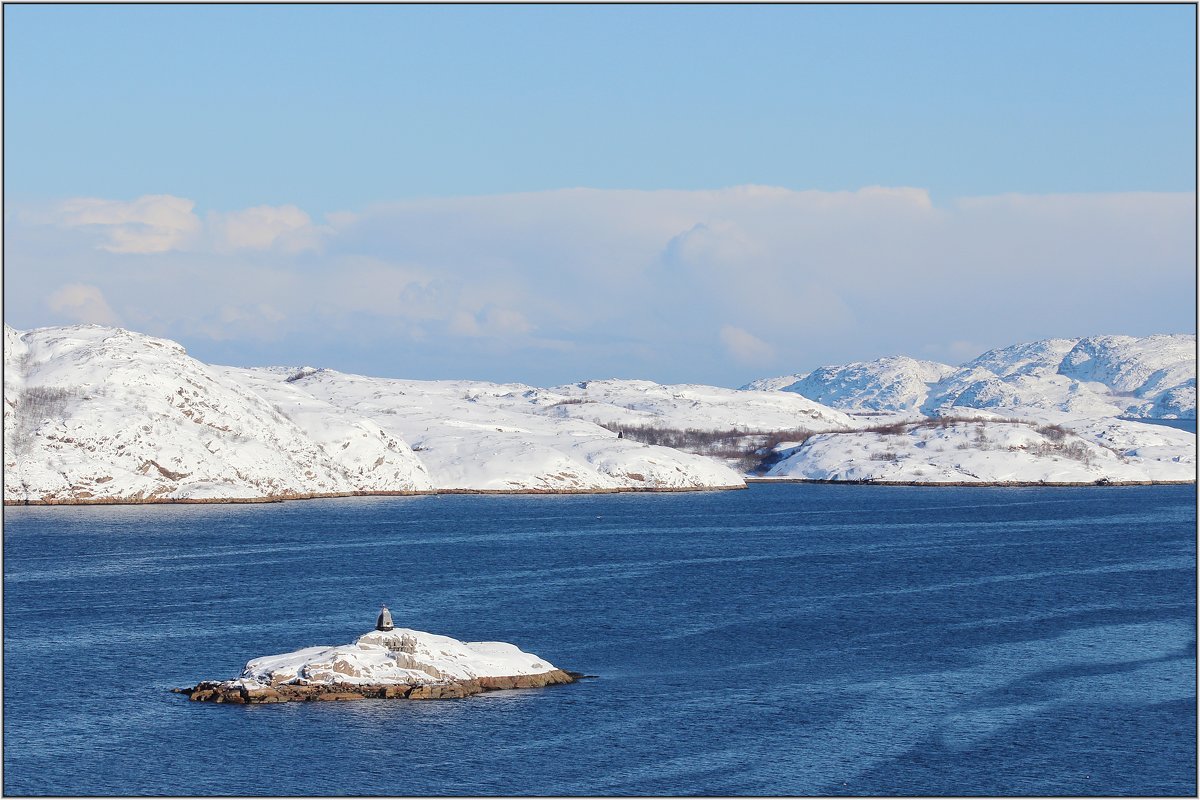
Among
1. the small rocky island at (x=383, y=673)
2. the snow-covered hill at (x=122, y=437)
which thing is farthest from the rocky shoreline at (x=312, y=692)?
the snow-covered hill at (x=122, y=437)

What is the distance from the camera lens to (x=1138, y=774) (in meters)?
58.1

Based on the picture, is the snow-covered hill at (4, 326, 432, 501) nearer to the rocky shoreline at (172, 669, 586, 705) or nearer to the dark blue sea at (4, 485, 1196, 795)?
the dark blue sea at (4, 485, 1196, 795)

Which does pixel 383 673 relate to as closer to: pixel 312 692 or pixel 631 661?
pixel 312 692

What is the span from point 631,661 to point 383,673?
15.5 metres

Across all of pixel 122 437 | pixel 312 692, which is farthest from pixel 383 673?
pixel 122 437

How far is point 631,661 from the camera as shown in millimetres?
79312

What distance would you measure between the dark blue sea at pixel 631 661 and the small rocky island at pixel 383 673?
127 centimetres

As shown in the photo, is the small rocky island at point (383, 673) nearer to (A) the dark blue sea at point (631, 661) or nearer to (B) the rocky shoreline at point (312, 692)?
(B) the rocky shoreline at point (312, 692)

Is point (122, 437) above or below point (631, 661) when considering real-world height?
above

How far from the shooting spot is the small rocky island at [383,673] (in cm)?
6831

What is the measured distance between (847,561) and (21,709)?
8187cm

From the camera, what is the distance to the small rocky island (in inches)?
2689

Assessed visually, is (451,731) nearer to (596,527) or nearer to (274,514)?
(596,527)

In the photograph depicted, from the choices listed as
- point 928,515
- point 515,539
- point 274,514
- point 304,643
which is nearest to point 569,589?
point 304,643
